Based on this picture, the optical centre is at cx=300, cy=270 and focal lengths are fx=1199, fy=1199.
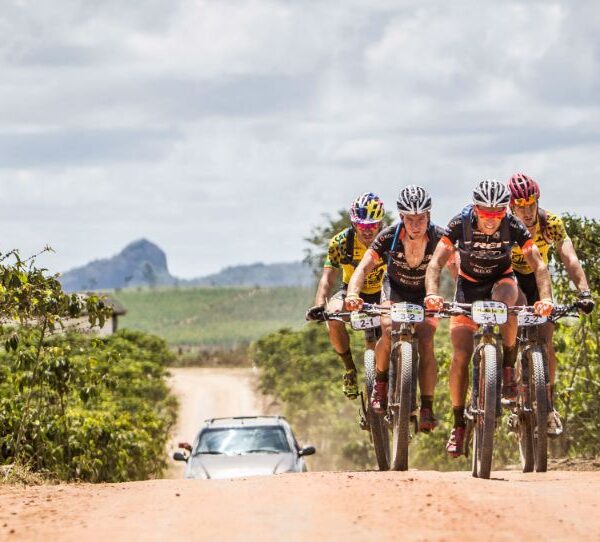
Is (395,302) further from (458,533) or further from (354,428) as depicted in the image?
(354,428)

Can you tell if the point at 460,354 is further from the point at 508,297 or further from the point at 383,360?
the point at 383,360

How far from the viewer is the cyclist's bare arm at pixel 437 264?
35.4 ft

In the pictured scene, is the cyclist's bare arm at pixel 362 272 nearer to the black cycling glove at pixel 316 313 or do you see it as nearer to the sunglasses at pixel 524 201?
the black cycling glove at pixel 316 313

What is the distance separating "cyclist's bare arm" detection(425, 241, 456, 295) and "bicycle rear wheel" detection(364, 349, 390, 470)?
1976 millimetres

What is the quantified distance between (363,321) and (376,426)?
1.21 metres

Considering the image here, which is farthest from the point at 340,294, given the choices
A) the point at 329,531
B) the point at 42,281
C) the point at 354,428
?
the point at 354,428

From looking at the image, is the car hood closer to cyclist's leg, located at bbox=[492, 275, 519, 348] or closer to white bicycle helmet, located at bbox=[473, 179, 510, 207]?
cyclist's leg, located at bbox=[492, 275, 519, 348]

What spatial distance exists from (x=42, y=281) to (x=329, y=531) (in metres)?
7.58

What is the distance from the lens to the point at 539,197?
1168 centimetres

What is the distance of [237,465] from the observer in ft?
51.3

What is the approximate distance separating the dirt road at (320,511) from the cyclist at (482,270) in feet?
4.72

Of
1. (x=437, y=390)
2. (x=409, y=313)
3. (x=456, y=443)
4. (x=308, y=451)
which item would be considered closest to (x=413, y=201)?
(x=409, y=313)

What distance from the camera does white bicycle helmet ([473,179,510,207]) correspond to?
10.7 m

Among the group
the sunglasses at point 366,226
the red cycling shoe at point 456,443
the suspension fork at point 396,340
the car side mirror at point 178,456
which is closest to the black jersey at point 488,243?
the suspension fork at point 396,340
